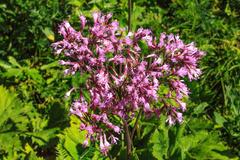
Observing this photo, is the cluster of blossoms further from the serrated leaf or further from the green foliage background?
the serrated leaf

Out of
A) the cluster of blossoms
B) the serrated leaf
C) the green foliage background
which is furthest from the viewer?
the serrated leaf

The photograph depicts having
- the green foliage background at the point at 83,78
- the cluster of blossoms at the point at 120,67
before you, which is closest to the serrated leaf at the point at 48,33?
the green foliage background at the point at 83,78

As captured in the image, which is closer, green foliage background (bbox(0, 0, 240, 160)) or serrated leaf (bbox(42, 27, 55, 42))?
green foliage background (bbox(0, 0, 240, 160))

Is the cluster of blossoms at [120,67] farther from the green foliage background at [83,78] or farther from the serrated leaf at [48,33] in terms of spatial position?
the serrated leaf at [48,33]

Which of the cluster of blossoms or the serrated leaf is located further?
the serrated leaf

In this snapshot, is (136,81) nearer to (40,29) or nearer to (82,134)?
(82,134)

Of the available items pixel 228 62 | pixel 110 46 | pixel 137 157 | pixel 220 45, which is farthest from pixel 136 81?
pixel 220 45

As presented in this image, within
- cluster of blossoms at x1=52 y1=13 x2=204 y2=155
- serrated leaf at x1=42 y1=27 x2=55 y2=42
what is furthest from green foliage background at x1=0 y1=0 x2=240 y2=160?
cluster of blossoms at x1=52 y1=13 x2=204 y2=155

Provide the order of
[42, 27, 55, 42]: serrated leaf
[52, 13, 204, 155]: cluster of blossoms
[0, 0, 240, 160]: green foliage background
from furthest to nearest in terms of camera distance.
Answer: [42, 27, 55, 42]: serrated leaf, [0, 0, 240, 160]: green foliage background, [52, 13, 204, 155]: cluster of blossoms

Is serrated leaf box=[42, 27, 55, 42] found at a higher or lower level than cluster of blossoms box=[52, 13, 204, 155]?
higher
